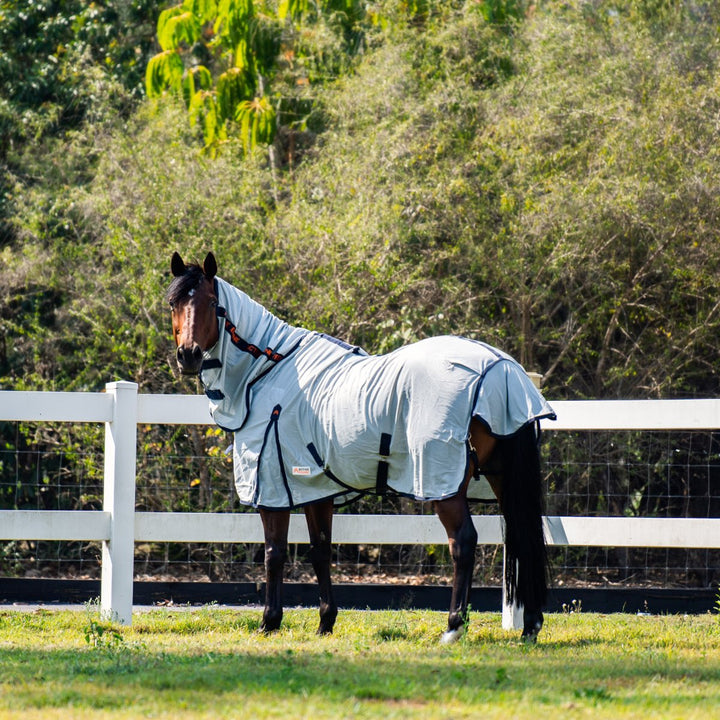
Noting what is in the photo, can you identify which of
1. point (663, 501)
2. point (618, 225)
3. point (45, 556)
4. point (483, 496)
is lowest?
point (45, 556)

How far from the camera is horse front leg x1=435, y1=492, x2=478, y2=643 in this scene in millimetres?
5180

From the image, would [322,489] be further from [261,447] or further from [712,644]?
[712,644]

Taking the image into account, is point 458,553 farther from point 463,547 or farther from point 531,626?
point 531,626

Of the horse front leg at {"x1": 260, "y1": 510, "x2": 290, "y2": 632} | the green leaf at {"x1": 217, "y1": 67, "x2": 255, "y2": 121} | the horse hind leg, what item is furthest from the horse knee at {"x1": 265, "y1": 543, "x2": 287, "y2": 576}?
the green leaf at {"x1": 217, "y1": 67, "x2": 255, "y2": 121}

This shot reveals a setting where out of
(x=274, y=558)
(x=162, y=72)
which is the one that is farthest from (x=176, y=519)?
(x=162, y=72)

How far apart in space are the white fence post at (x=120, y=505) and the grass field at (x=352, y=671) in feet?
0.55

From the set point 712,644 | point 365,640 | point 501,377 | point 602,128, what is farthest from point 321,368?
point 602,128

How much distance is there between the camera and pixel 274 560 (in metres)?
5.66

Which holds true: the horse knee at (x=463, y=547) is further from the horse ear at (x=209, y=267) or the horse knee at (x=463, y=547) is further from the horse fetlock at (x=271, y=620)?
the horse ear at (x=209, y=267)

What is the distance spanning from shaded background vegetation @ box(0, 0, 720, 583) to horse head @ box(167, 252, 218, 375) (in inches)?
115

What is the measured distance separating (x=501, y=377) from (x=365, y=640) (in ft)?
5.06

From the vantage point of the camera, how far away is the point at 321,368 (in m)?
5.70

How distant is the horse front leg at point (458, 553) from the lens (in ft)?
17.0

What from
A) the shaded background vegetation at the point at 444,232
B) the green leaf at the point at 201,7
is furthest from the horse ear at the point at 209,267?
the green leaf at the point at 201,7
